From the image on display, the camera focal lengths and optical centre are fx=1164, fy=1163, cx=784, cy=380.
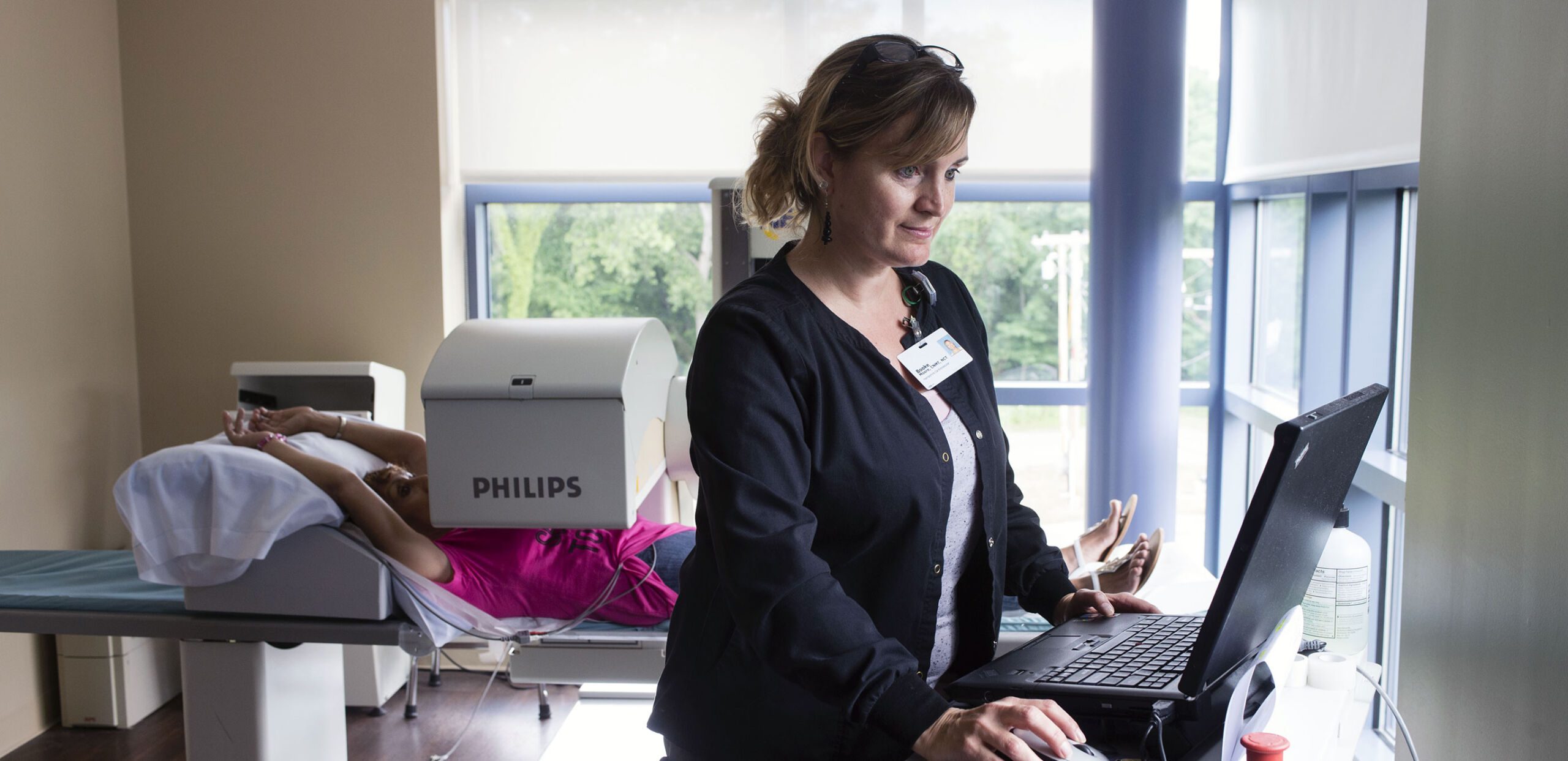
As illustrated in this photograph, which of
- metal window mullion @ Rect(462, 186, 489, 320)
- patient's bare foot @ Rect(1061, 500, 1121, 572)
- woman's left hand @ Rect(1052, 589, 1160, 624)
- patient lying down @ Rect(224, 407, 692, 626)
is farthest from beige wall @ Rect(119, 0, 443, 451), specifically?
woman's left hand @ Rect(1052, 589, 1160, 624)

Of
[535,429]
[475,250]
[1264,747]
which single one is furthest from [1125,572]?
[475,250]

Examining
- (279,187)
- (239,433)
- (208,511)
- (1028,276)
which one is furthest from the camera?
(1028,276)

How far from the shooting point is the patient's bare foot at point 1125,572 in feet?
6.69

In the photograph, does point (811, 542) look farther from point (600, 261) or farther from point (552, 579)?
point (600, 261)

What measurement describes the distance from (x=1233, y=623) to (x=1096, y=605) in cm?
36

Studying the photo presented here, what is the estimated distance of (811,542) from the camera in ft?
3.39

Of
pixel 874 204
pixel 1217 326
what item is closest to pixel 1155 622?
pixel 874 204

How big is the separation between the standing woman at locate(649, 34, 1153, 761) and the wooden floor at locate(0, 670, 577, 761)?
2286 millimetres

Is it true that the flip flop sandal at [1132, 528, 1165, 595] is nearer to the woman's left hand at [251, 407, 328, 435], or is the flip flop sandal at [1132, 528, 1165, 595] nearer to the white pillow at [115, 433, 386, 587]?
the white pillow at [115, 433, 386, 587]

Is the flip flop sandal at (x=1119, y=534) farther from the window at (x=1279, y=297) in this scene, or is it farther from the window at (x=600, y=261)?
the window at (x=600, y=261)

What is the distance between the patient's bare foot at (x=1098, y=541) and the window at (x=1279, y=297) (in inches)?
26.8

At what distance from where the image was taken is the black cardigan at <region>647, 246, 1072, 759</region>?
3.18ft

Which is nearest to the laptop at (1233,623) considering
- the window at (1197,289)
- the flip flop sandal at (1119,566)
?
the flip flop sandal at (1119,566)

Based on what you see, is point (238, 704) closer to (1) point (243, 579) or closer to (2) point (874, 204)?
(1) point (243, 579)
